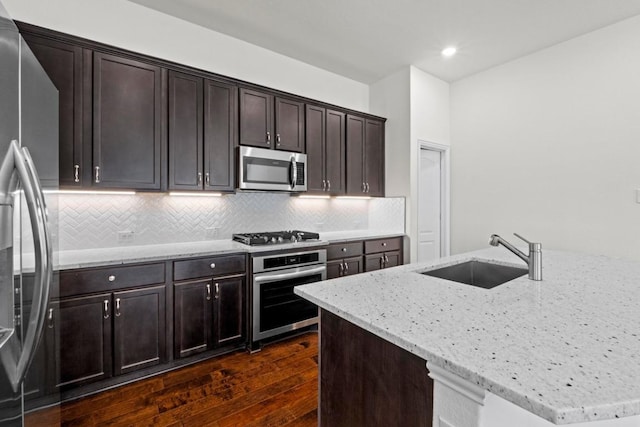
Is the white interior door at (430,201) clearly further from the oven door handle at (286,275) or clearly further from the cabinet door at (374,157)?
the oven door handle at (286,275)

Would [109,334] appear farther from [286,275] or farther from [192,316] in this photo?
[286,275]

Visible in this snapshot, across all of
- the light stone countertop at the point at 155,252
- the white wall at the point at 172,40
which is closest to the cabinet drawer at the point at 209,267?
the light stone countertop at the point at 155,252

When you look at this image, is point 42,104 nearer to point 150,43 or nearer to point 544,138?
point 150,43

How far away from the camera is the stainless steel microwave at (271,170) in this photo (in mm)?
3004

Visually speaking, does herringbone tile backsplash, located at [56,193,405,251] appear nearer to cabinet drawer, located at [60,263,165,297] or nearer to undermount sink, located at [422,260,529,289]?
cabinet drawer, located at [60,263,165,297]

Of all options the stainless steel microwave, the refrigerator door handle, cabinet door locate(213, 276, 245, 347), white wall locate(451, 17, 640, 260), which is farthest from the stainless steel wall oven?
white wall locate(451, 17, 640, 260)

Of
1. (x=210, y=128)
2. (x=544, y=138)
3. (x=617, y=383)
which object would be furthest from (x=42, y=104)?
(x=544, y=138)

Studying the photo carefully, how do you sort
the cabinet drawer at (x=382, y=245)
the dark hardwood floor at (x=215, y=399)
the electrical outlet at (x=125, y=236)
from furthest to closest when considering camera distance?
the cabinet drawer at (x=382, y=245)
the electrical outlet at (x=125, y=236)
the dark hardwood floor at (x=215, y=399)

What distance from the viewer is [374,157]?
423cm

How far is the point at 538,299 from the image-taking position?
1222 millimetres

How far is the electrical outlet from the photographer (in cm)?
271

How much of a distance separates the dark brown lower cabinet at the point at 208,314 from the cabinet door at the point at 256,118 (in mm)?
1376

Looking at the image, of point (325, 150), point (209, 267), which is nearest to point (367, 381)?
point (209, 267)

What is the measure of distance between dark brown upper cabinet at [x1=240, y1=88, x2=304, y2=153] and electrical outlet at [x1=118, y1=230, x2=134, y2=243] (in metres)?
1.31
